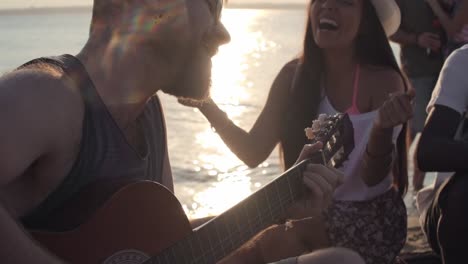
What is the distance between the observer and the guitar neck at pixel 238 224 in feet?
6.24

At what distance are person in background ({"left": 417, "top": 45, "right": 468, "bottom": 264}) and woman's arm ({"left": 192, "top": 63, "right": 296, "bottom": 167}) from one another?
63cm

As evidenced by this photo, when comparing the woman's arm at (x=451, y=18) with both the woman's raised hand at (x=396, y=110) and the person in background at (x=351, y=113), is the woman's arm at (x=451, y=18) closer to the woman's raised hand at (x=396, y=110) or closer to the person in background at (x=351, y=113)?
the person in background at (x=351, y=113)

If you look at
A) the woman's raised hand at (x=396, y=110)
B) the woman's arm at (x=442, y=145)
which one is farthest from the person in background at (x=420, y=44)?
the woman's raised hand at (x=396, y=110)

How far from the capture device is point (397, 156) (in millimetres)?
3039

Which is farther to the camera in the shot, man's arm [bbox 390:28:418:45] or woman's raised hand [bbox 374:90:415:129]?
man's arm [bbox 390:28:418:45]

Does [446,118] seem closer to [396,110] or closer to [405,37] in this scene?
[396,110]

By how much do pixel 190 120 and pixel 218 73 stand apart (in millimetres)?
5725

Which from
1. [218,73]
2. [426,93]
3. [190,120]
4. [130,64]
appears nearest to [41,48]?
[218,73]

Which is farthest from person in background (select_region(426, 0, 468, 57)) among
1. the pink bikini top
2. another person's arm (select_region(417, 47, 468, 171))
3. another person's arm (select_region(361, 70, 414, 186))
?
another person's arm (select_region(361, 70, 414, 186))

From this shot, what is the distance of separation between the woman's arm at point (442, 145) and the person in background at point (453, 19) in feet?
5.63

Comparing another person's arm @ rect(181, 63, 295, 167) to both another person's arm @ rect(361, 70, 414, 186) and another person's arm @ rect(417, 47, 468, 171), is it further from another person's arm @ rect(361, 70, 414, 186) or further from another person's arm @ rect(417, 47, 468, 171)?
another person's arm @ rect(417, 47, 468, 171)

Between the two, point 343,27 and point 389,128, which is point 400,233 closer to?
point 389,128

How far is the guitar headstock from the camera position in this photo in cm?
237

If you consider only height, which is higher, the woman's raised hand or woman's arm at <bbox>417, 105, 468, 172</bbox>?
the woman's raised hand
